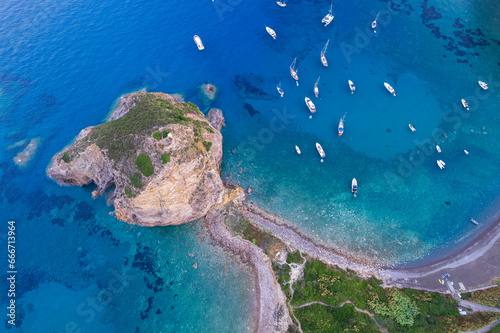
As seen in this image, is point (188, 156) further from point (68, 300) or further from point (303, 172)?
point (68, 300)

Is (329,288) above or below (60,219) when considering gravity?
below

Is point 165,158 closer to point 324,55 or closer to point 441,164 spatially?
point 324,55

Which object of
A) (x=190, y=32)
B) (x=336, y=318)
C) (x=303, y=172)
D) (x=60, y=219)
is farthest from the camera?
(x=190, y=32)

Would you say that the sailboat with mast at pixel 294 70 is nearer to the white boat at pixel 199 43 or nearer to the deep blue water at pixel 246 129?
the deep blue water at pixel 246 129

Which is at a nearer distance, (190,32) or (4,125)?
(4,125)

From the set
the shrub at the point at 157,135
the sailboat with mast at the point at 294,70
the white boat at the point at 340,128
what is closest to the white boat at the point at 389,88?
the white boat at the point at 340,128

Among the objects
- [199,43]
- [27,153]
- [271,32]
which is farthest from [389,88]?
[27,153]

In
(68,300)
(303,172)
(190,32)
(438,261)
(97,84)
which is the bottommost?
(438,261)

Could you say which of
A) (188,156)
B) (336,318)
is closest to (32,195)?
(188,156)
